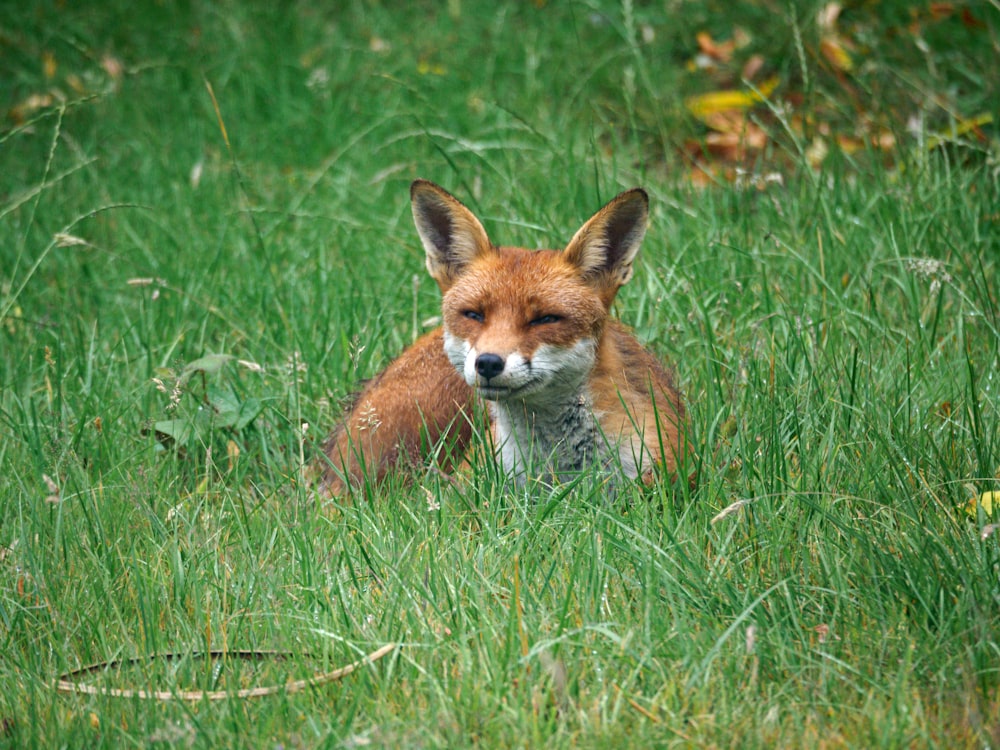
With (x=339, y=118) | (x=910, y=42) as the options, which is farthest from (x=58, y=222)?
(x=910, y=42)

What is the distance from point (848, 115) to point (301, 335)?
3.90 m

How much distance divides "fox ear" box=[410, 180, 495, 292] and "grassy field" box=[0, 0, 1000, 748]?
2.49ft

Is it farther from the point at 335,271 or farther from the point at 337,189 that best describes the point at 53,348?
the point at 337,189

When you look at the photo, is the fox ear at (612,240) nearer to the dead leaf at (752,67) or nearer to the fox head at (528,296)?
the fox head at (528,296)

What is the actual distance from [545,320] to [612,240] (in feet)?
1.67

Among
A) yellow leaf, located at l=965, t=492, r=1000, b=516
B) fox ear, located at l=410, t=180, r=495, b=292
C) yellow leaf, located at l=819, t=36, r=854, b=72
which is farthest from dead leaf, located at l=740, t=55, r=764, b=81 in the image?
yellow leaf, located at l=965, t=492, r=1000, b=516

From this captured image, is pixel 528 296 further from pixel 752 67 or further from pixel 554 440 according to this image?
pixel 752 67

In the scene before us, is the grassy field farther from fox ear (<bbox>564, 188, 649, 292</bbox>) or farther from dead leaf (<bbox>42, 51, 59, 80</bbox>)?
fox ear (<bbox>564, 188, 649, 292</bbox>)

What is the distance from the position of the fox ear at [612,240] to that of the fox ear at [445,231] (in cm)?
40

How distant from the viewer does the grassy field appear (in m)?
2.80

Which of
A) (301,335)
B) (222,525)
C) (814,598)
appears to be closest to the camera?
(814,598)

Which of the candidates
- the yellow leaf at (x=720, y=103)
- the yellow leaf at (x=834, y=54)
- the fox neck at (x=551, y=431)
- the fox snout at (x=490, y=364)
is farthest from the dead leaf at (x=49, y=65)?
the fox snout at (x=490, y=364)

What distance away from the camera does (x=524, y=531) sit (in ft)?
11.3

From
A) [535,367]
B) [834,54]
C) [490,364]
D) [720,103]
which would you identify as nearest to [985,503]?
[535,367]
